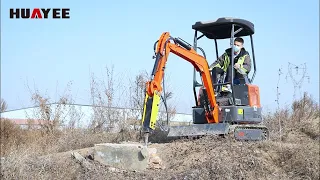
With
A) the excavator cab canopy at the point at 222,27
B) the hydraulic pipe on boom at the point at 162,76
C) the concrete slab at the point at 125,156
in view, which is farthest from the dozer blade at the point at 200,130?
the excavator cab canopy at the point at 222,27

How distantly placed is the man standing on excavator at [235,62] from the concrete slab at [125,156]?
2.77 m

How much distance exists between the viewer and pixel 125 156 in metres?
8.80

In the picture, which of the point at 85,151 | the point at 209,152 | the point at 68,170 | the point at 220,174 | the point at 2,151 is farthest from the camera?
the point at 2,151

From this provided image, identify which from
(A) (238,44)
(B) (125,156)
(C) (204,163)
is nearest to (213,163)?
(C) (204,163)

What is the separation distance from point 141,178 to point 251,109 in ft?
11.8

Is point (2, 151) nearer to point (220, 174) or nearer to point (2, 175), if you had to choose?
point (2, 175)

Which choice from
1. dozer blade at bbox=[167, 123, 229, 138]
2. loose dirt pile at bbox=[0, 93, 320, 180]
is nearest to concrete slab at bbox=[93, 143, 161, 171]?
loose dirt pile at bbox=[0, 93, 320, 180]

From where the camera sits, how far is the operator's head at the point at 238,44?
Answer: 1048cm

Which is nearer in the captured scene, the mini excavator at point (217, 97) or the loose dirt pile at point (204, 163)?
the loose dirt pile at point (204, 163)

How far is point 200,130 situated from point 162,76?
1.51 metres

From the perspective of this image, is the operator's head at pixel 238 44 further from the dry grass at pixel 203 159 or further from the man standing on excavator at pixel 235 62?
the dry grass at pixel 203 159

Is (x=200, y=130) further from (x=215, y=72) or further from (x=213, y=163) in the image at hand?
(x=213, y=163)

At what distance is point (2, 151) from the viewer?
1249 cm

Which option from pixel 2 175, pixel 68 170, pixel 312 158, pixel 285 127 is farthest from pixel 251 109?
pixel 2 175
